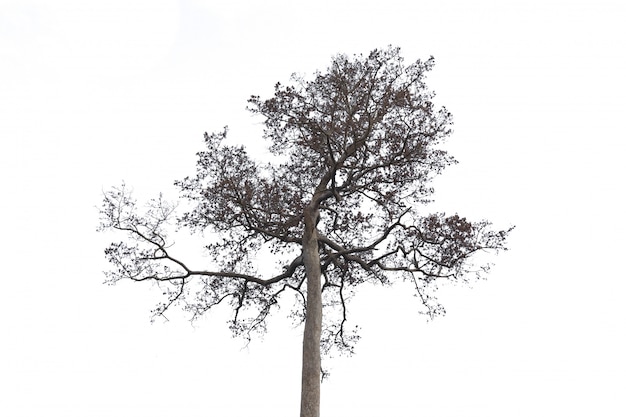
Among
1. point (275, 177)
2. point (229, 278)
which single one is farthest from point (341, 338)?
point (275, 177)

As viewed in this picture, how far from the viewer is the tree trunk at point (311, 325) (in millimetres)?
9914

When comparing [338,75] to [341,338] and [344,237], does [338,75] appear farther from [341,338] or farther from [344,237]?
[341,338]

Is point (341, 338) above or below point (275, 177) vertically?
below

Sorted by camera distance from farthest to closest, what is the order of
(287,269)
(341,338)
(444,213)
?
(341,338) < (287,269) < (444,213)

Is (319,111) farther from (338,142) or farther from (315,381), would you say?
(315,381)

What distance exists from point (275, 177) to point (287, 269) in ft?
5.07


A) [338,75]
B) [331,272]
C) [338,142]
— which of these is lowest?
[331,272]

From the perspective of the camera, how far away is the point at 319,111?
11.1 meters

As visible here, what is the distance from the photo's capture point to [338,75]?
1085 centimetres

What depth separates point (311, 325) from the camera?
1025 cm

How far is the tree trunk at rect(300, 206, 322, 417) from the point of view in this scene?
9.91 metres

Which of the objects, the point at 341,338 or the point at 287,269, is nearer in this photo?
the point at 287,269

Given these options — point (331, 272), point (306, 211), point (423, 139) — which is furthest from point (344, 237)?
point (423, 139)

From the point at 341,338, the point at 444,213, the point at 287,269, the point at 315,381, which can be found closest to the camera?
the point at 315,381
